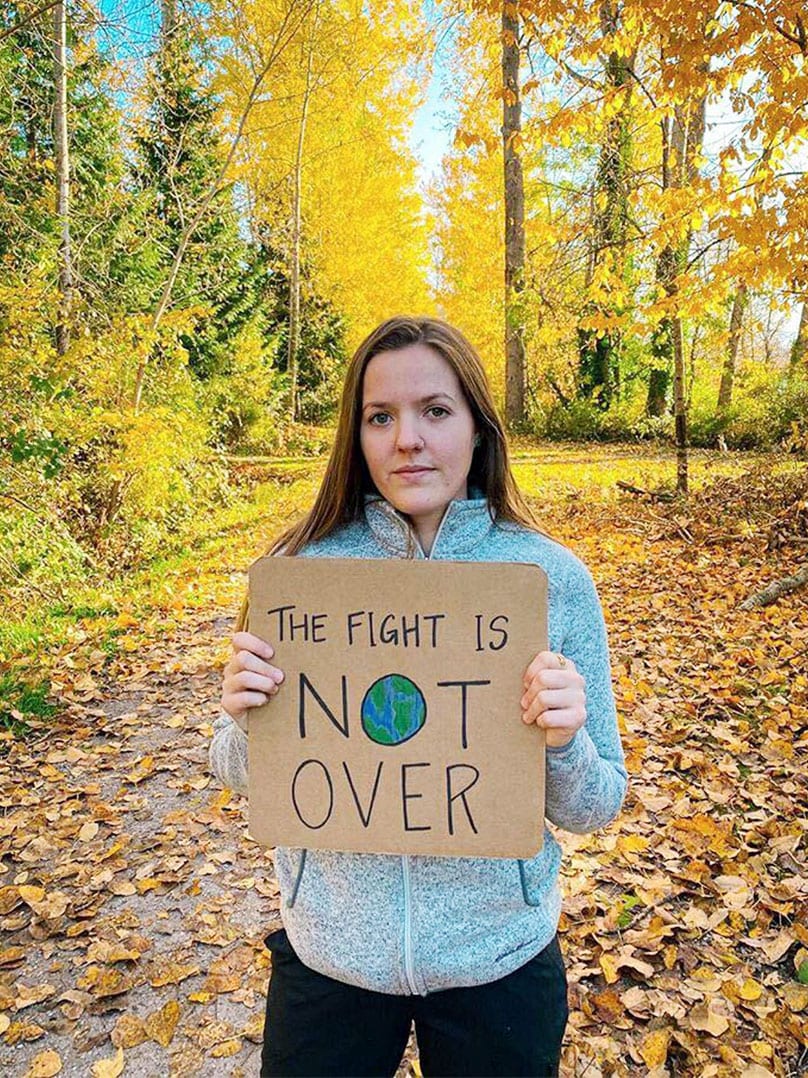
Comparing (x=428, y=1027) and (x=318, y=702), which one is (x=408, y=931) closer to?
(x=428, y=1027)

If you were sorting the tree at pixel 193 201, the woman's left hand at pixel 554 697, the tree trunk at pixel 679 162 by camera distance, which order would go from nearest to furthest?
the woman's left hand at pixel 554 697 < the tree trunk at pixel 679 162 < the tree at pixel 193 201

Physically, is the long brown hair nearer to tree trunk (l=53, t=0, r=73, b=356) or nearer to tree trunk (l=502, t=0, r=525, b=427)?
tree trunk (l=53, t=0, r=73, b=356)

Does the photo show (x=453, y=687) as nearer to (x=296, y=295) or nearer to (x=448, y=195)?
(x=296, y=295)

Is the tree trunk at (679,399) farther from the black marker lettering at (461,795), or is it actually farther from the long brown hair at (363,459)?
the black marker lettering at (461,795)

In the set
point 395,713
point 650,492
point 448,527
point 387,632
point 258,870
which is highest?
point 448,527

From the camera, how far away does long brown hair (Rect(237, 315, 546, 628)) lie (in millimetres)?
1438

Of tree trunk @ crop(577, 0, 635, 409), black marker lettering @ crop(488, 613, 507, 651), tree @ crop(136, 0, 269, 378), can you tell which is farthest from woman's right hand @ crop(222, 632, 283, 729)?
tree @ crop(136, 0, 269, 378)

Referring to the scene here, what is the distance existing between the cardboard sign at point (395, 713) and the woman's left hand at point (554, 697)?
2cm

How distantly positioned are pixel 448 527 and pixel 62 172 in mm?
7883

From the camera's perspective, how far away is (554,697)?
1144mm

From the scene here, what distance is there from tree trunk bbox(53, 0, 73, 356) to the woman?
6.65 metres

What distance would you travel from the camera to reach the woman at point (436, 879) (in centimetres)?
126

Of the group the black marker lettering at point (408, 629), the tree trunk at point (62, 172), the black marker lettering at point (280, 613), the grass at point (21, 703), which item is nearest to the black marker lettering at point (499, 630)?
the black marker lettering at point (408, 629)

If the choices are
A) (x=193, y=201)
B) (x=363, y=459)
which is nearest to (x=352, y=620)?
(x=363, y=459)
